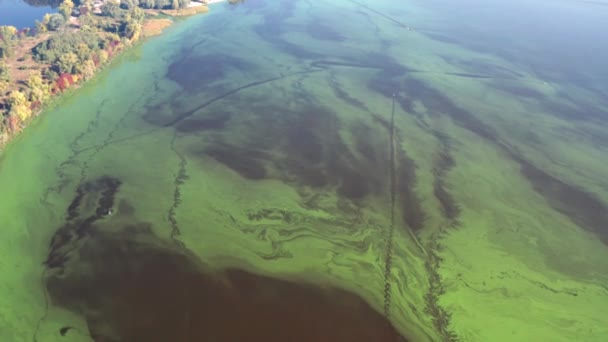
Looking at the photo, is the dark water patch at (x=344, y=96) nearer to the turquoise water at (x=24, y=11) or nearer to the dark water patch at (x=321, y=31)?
the dark water patch at (x=321, y=31)

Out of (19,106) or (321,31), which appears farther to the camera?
(321,31)

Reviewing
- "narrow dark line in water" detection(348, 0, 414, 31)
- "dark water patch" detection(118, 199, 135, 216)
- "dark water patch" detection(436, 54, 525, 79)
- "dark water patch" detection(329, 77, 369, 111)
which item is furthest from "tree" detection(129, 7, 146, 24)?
"dark water patch" detection(436, 54, 525, 79)

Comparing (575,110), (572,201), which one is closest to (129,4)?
(575,110)

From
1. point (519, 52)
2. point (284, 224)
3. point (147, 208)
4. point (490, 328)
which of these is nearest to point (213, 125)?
point (147, 208)

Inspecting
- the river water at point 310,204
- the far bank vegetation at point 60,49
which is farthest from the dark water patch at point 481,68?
the far bank vegetation at point 60,49

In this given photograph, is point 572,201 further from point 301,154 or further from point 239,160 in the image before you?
point 239,160

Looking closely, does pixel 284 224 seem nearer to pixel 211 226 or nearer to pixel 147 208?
pixel 211 226
